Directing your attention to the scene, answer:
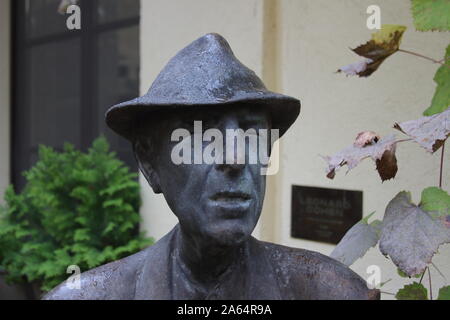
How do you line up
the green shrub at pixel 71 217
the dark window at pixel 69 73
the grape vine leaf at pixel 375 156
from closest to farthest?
the grape vine leaf at pixel 375 156 → the green shrub at pixel 71 217 → the dark window at pixel 69 73

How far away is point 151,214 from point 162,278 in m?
2.57

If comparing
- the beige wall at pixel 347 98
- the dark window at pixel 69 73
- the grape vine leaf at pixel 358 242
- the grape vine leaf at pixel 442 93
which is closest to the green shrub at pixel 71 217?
the dark window at pixel 69 73

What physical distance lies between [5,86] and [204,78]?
14.7 feet

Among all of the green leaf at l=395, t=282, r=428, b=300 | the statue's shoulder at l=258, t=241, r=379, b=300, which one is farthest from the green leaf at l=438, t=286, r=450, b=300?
the statue's shoulder at l=258, t=241, r=379, b=300

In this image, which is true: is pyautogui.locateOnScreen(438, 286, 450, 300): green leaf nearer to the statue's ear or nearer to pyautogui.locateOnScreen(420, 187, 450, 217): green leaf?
pyautogui.locateOnScreen(420, 187, 450, 217): green leaf

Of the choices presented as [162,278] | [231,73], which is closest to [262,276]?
[162,278]

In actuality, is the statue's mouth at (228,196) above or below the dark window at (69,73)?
below

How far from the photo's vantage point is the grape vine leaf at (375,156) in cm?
151

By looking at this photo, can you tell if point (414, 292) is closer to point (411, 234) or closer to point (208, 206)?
point (411, 234)

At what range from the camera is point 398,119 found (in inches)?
115

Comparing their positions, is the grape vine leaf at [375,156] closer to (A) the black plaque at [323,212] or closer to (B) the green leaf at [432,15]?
(B) the green leaf at [432,15]

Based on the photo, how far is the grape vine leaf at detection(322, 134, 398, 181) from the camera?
1509 millimetres

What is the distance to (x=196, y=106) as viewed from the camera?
1.46 m

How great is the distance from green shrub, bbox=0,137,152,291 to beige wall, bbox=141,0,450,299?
92 centimetres
